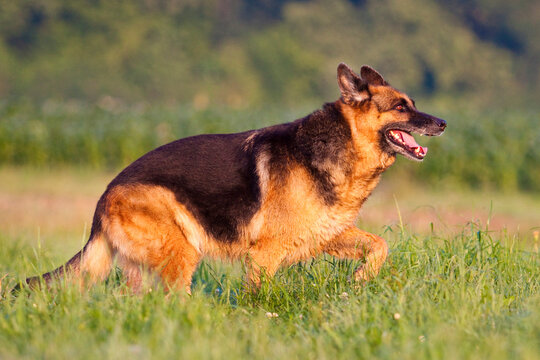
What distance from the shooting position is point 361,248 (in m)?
5.40

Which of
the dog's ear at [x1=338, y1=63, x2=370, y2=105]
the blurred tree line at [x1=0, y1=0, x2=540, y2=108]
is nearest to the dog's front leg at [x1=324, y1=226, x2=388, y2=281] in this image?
the dog's ear at [x1=338, y1=63, x2=370, y2=105]

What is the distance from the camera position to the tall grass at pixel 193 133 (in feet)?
55.1

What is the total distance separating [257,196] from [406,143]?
1.28 meters

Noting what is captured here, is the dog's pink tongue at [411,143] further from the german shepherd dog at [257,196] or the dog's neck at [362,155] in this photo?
the dog's neck at [362,155]

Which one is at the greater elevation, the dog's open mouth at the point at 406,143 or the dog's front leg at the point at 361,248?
the dog's open mouth at the point at 406,143

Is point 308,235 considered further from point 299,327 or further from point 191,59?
point 191,59

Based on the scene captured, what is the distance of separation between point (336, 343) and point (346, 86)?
2.27m

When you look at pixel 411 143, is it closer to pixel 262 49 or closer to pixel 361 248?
pixel 361 248

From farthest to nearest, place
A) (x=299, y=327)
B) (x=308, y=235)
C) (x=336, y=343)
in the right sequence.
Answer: (x=308, y=235), (x=299, y=327), (x=336, y=343)

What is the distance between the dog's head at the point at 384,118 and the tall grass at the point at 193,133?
37.7 ft

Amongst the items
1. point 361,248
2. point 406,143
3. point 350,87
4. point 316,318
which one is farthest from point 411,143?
point 316,318

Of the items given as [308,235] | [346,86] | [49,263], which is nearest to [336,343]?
[308,235]

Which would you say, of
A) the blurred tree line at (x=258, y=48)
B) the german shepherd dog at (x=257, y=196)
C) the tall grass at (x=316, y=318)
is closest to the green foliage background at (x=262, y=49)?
the blurred tree line at (x=258, y=48)

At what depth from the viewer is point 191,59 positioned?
4369 centimetres
